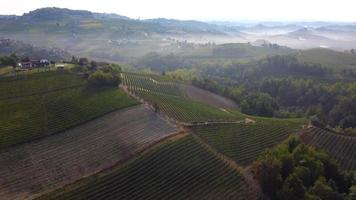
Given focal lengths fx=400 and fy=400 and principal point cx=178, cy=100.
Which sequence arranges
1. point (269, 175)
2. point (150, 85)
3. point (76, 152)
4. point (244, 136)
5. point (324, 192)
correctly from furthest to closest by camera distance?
point (150, 85) < point (244, 136) < point (76, 152) < point (269, 175) < point (324, 192)

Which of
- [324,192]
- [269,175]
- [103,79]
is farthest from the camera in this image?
[103,79]

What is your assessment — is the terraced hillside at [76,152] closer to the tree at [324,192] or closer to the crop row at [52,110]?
the crop row at [52,110]

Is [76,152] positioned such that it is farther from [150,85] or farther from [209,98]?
[209,98]

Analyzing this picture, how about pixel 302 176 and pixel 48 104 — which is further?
pixel 48 104

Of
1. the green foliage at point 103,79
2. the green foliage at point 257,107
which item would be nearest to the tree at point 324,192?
the green foliage at point 103,79

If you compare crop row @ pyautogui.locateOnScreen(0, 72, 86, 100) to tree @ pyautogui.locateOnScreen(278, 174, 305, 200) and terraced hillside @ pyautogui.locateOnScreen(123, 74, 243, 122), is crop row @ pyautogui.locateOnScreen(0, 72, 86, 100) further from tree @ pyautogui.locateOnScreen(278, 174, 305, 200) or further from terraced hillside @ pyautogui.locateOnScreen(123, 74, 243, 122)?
tree @ pyautogui.locateOnScreen(278, 174, 305, 200)

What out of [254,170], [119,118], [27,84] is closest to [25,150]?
[119,118]

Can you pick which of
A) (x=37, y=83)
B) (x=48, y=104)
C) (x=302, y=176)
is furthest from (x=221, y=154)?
(x=37, y=83)
